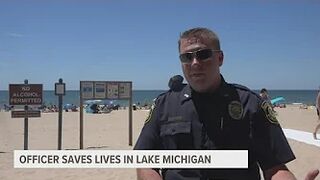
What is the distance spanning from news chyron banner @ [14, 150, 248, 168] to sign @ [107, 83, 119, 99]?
977cm

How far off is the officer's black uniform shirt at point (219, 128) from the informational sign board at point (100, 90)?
10460 millimetres

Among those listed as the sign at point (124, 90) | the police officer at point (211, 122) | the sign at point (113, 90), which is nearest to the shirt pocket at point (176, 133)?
the police officer at point (211, 122)

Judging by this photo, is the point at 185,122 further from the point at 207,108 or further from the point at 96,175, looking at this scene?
the point at 96,175

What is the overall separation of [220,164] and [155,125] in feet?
1.16

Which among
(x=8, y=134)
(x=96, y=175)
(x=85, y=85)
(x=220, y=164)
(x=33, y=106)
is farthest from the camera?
(x=8, y=134)

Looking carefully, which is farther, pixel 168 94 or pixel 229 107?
pixel 168 94

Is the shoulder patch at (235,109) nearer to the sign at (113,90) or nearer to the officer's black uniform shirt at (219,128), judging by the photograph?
the officer's black uniform shirt at (219,128)

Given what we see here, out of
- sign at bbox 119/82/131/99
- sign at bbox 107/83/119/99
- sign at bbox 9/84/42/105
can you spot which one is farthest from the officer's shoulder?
sign at bbox 119/82/131/99

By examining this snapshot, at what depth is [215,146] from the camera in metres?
1.99

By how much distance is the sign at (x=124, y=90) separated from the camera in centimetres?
1280

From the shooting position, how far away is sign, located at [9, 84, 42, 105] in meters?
10.9

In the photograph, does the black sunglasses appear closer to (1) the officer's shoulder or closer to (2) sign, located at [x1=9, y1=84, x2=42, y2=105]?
(1) the officer's shoulder

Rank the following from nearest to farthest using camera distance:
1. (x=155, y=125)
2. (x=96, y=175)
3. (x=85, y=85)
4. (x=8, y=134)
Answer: (x=155, y=125) → (x=96, y=175) → (x=85, y=85) → (x=8, y=134)

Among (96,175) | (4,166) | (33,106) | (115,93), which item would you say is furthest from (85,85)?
(96,175)
